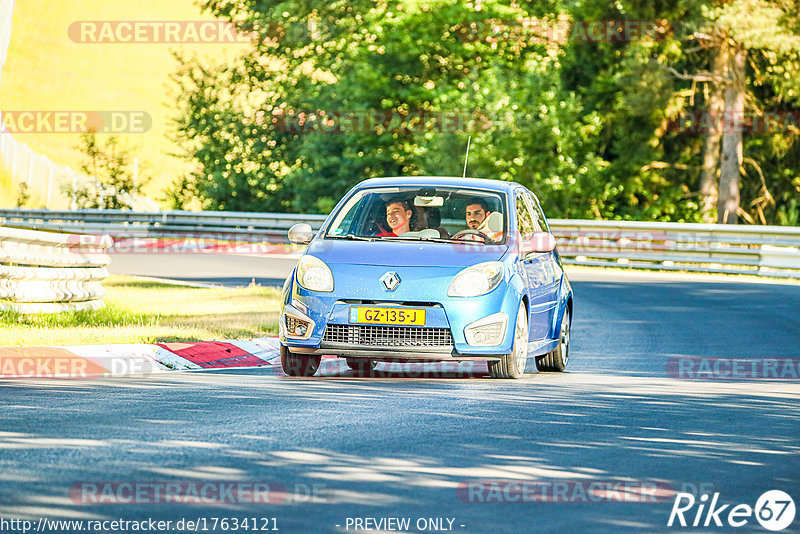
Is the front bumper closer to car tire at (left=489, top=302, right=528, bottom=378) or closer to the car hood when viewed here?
the car hood

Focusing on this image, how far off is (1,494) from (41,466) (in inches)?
26.5

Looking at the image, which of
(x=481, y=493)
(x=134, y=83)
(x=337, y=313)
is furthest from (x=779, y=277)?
(x=134, y=83)

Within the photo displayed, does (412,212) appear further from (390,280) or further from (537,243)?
(390,280)

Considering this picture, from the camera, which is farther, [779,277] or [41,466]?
[779,277]

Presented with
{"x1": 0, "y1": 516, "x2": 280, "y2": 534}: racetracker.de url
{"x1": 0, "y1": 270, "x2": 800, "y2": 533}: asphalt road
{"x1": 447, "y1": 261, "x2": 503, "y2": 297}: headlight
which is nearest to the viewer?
{"x1": 0, "y1": 516, "x2": 280, "y2": 534}: racetracker.de url

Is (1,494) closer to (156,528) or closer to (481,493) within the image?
(156,528)

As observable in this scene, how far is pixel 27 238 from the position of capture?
46.1 feet

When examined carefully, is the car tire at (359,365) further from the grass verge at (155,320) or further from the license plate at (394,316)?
the grass verge at (155,320)

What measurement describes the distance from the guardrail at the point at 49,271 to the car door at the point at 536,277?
509cm

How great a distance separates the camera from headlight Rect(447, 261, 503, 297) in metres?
10.6

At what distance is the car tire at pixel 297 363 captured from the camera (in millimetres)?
11047
